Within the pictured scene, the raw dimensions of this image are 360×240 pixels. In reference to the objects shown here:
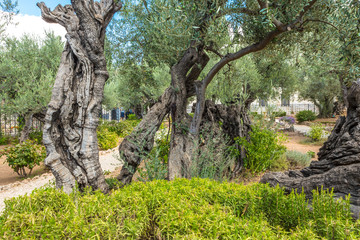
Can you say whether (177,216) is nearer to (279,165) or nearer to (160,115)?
(160,115)

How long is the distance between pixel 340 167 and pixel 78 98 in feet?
12.8

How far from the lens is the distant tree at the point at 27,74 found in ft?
32.4

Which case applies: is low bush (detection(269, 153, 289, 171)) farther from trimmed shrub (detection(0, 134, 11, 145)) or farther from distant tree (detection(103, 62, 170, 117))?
trimmed shrub (detection(0, 134, 11, 145))

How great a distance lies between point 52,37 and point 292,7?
498 inches

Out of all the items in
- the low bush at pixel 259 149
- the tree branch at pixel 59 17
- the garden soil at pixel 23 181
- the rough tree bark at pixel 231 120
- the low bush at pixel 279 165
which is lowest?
the garden soil at pixel 23 181

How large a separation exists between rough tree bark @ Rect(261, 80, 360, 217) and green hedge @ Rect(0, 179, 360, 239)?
23.5 inches

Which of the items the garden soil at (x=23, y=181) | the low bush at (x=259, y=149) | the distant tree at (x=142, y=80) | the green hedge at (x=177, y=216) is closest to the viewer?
the green hedge at (x=177, y=216)

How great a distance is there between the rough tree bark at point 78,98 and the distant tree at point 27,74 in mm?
7671

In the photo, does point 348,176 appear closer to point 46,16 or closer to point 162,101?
point 162,101

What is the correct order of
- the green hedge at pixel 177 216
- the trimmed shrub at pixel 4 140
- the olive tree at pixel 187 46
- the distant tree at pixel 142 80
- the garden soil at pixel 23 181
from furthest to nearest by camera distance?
the trimmed shrub at pixel 4 140 → the distant tree at pixel 142 80 → the garden soil at pixel 23 181 → the olive tree at pixel 187 46 → the green hedge at pixel 177 216

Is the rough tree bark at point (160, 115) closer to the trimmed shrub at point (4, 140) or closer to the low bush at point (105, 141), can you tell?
the low bush at point (105, 141)

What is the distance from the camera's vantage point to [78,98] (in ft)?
10.8

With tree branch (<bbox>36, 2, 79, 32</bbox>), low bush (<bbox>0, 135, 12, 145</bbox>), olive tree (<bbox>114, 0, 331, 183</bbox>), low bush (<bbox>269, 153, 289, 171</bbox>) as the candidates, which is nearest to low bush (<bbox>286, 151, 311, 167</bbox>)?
low bush (<bbox>269, 153, 289, 171</bbox>)

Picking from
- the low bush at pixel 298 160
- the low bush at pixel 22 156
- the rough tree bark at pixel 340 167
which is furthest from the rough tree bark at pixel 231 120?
the low bush at pixel 22 156
